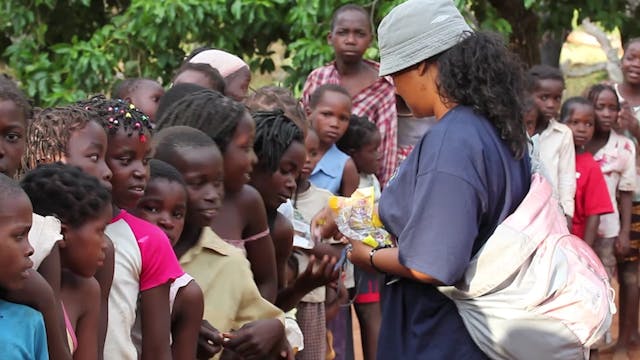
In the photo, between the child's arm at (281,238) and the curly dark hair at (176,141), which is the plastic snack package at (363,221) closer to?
the curly dark hair at (176,141)

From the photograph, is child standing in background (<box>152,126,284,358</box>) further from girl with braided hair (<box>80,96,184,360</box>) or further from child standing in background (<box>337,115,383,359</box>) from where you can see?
child standing in background (<box>337,115,383,359</box>)

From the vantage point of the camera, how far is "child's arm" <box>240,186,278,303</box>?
3.88 meters

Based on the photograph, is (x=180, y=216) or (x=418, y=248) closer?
(x=418, y=248)

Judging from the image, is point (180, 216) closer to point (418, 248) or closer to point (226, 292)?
point (226, 292)

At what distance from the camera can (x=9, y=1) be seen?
892 centimetres

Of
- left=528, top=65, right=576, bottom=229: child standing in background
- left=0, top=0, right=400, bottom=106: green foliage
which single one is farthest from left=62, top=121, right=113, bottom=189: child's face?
left=0, top=0, right=400, bottom=106: green foliage

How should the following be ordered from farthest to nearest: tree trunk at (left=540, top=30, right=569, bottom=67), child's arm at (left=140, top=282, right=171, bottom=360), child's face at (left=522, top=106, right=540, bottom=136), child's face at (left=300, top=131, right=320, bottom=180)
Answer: tree trunk at (left=540, top=30, right=569, bottom=67) → child's face at (left=522, top=106, right=540, bottom=136) → child's face at (left=300, top=131, right=320, bottom=180) → child's arm at (left=140, top=282, right=171, bottom=360)

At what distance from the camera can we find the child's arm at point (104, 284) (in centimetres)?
290

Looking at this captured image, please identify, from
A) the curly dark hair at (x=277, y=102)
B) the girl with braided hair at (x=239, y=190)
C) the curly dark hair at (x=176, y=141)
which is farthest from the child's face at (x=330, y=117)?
the curly dark hair at (x=176, y=141)

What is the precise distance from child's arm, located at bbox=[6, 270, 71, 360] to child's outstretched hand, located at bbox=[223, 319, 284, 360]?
98 centimetres

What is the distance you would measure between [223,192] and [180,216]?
38cm

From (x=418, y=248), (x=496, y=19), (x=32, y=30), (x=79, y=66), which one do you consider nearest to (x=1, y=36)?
(x=32, y=30)

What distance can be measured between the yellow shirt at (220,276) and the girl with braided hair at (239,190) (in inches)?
9.4

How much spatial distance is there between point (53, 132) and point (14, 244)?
0.86 metres
